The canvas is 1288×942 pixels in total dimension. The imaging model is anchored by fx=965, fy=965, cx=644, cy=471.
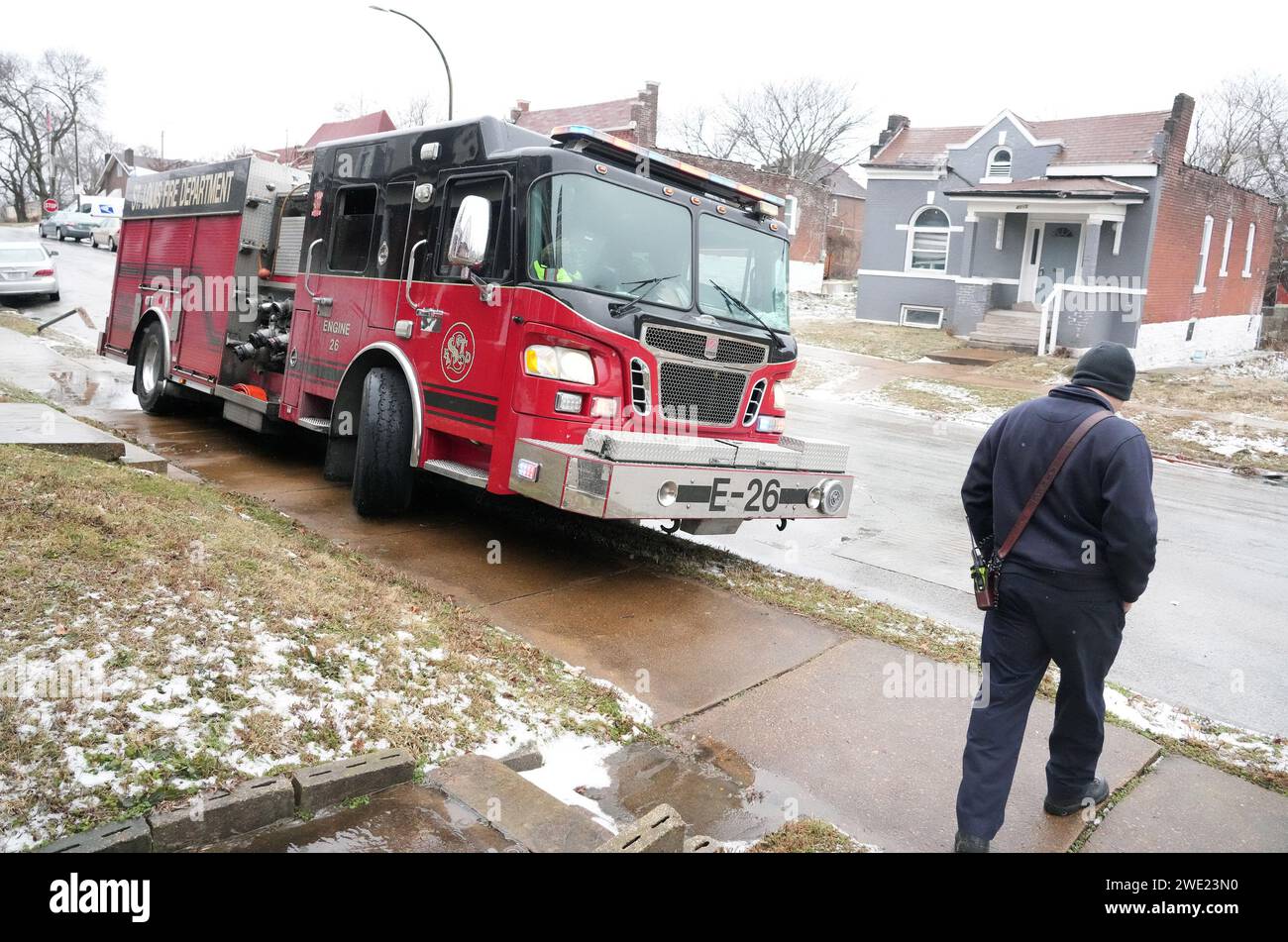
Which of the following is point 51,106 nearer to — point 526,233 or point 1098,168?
point 1098,168

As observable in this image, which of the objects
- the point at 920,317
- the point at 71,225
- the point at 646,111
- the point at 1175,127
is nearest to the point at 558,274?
the point at 1175,127

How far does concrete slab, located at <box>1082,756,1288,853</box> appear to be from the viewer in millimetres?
3744

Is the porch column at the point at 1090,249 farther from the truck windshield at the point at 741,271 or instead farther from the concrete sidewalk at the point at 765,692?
the concrete sidewalk at the point at 765,692

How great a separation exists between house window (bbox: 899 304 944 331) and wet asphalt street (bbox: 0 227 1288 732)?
15.0m

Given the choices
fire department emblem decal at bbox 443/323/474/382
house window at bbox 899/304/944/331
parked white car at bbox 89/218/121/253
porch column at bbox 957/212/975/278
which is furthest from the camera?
parked white car at bbox 89/218/121/253

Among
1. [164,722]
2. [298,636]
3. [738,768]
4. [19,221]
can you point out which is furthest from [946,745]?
[19,221]

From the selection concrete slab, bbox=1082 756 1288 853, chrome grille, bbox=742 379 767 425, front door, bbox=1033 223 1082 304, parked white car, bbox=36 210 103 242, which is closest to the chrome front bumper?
chrome grille, bbox=742 379 767 425

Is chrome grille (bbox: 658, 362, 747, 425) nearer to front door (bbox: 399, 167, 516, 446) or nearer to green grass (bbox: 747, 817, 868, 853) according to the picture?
front door (bbox: 399, 167, 516, 446)

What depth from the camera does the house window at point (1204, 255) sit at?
27.8m

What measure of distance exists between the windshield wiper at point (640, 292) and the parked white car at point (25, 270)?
860 inches

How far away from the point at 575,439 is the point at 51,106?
75.1m

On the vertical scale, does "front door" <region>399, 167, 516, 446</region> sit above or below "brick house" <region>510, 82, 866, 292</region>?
below

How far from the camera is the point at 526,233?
598cm

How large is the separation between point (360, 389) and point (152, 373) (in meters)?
5.07
